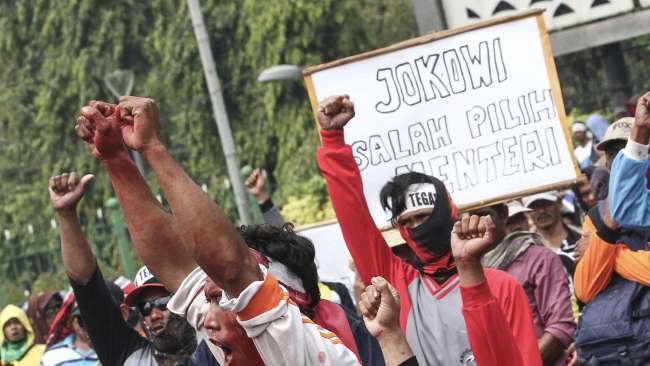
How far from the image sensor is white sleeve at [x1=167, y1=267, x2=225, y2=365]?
3.89 m

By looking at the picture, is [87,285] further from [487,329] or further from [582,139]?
[582,139]

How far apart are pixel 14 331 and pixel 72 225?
4.74 m

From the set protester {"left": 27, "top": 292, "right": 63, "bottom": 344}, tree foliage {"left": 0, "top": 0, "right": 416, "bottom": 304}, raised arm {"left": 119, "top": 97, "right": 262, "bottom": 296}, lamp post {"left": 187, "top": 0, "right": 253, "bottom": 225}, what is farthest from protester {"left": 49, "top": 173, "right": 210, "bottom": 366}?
tree foliage {"left": 0, "top": 0, "right": 416, "bottom": 304}

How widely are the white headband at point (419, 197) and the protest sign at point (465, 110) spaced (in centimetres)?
136

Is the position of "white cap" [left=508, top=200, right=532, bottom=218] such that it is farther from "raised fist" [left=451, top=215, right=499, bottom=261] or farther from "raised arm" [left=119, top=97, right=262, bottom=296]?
"raised arm" [left=119, top=97, right=262, bottom=296]

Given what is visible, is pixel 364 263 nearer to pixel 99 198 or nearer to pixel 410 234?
pixel 410 234

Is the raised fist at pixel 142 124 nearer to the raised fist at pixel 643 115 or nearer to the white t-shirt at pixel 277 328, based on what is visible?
the white t-shirt at pixel 277 328

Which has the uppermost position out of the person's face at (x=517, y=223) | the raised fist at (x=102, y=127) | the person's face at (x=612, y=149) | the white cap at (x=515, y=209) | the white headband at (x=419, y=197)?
the raised fist at (x=102, y=127)

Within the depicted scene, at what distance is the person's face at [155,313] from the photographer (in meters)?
5.67

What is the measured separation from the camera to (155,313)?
18.7 ft

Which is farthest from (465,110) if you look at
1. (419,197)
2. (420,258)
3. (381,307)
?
(381,307)

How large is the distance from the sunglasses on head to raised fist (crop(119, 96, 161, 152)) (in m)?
2.11

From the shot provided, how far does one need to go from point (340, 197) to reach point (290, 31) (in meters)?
16.0

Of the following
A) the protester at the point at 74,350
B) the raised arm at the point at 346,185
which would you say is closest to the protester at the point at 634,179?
the raised arm at the point at 346,185
